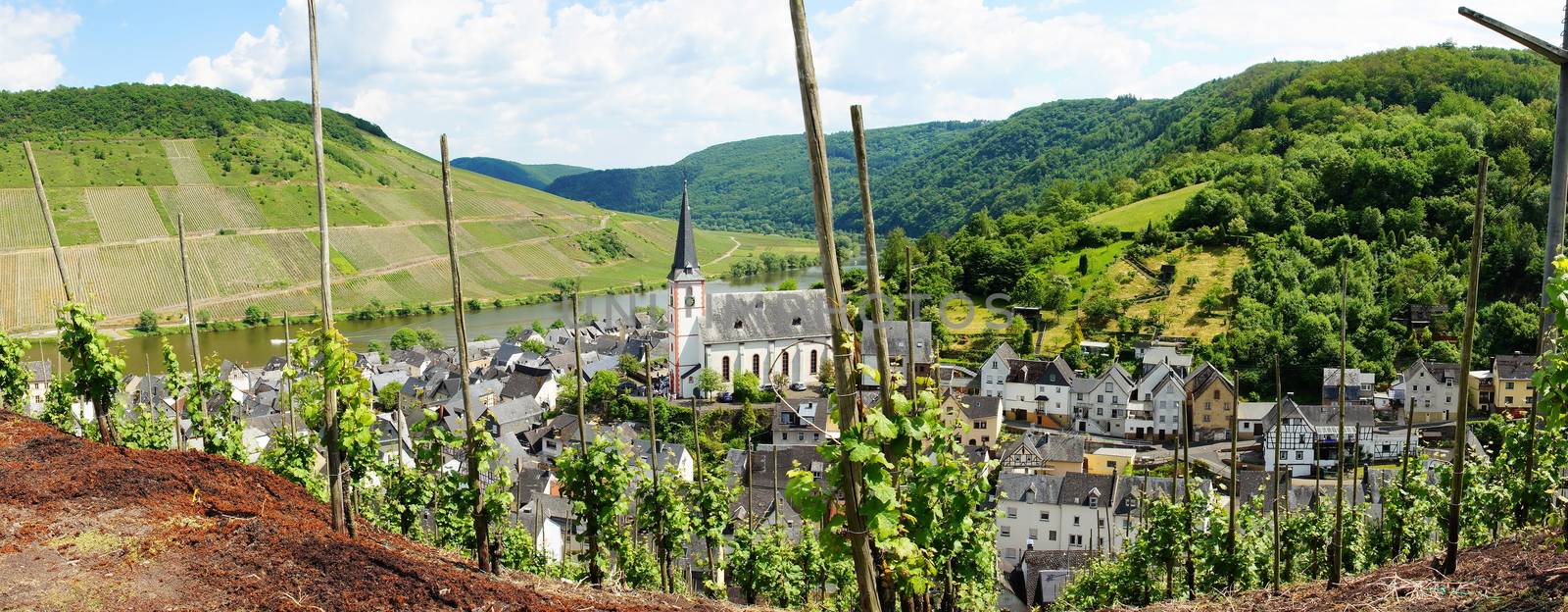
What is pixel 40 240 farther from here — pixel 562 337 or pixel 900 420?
pixel 900 420

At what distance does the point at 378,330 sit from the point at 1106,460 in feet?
216

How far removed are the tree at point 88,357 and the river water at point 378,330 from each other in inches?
1539

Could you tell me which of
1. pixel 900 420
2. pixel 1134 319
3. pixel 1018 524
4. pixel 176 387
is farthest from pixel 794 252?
pixel 900 420

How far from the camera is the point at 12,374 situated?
49.4 ft

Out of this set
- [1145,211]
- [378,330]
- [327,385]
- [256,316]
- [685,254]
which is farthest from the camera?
[1145,211]

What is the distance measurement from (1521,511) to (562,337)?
64.7 metres

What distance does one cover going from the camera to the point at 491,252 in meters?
118

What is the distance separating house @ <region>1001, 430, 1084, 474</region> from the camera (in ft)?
112

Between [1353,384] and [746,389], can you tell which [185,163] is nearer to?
[746,389]

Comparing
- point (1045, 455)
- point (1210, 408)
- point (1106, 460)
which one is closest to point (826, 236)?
point (1045, 455)

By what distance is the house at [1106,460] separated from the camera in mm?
35562

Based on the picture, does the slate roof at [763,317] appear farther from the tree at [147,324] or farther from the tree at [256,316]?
the tree at [256,316]

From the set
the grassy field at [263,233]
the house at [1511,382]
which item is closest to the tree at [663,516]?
the house at [1511,382]

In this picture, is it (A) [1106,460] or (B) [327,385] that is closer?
(B) [327,385]
